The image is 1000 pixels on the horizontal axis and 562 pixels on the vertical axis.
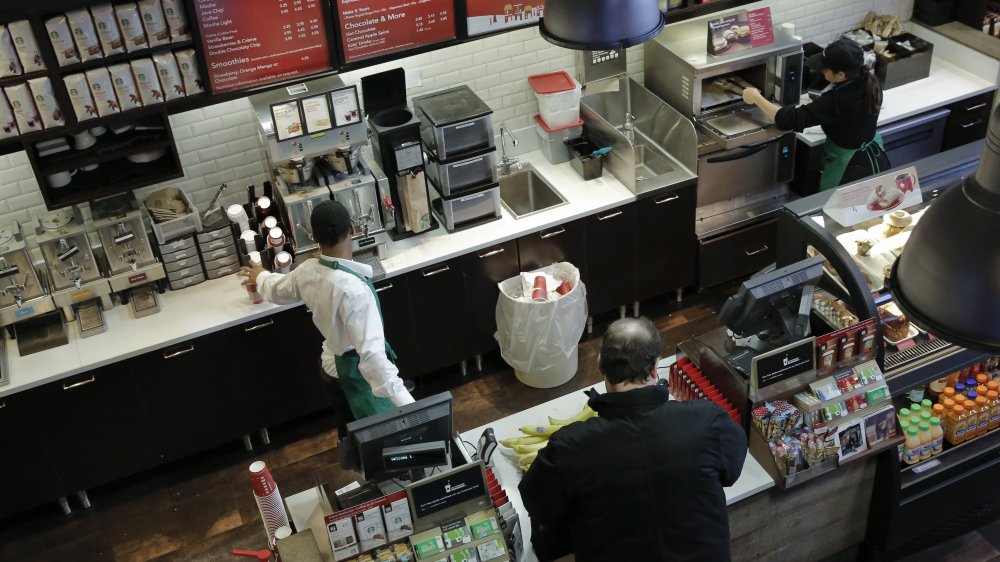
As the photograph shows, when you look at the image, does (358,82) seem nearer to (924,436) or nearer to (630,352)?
(630,352)

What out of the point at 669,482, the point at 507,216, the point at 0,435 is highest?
the point at 669,482

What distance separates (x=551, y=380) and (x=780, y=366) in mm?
2225

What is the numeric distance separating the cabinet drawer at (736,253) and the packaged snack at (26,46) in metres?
3.80

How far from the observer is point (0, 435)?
5125 millimetres

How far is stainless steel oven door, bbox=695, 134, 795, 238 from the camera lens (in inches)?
244

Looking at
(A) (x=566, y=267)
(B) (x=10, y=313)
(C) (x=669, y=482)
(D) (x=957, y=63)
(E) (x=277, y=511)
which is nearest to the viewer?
(C) (x=669, y=482)

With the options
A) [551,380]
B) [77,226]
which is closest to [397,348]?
[551,380]

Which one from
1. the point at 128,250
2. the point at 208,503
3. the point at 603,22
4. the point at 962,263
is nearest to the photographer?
the point at 962,263

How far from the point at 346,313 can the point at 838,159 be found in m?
3.01

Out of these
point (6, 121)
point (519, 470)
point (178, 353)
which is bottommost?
point (178, 353)

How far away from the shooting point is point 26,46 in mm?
4707

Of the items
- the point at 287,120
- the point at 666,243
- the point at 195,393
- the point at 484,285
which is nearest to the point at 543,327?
the point at 484,285

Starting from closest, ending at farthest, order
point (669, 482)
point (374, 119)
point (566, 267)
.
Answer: point (669, 482) → point (374, 119) → point (566, 267)

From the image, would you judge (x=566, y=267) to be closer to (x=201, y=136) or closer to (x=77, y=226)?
(x=201, y=136)
